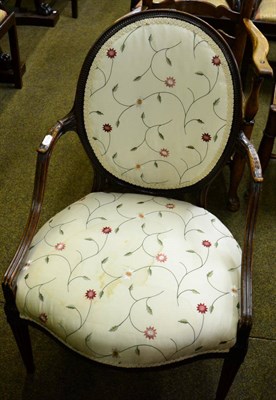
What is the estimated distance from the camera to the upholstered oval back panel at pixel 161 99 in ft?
3.77

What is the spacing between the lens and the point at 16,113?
229cm

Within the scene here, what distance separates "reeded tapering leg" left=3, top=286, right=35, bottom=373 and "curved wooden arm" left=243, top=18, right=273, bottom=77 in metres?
0.95

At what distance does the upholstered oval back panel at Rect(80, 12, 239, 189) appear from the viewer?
115 cm

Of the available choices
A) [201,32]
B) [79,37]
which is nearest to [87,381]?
[201,32]

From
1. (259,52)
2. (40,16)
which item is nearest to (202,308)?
(259,52)

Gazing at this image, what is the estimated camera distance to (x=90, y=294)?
1.02 metres

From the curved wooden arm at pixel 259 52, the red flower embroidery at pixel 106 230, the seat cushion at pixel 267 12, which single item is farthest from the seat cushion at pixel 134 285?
the seat cushion at pixel 267 12

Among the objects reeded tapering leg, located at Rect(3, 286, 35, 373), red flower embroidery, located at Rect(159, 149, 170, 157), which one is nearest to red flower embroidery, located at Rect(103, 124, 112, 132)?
red flower embroidery, located at Rect(159, 149, 170, 157)

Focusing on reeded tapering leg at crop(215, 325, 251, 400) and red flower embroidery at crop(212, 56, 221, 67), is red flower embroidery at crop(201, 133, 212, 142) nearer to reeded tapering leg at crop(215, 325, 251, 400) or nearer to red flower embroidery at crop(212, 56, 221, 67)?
red flower embroidery at crop(212, 56, 221, 67)

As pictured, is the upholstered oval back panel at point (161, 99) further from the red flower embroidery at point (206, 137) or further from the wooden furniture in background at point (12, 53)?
the wooden furniture in background at point (12, 53)

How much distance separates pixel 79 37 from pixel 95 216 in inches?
81.8

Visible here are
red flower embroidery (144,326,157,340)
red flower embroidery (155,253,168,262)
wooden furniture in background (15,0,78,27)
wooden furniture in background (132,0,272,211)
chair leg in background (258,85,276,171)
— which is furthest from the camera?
wooden furniture in background (15,0,78,27)

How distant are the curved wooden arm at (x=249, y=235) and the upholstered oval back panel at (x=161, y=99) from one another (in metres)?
0.08

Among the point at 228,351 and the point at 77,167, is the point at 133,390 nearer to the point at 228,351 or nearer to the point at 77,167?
the point at 228,351
